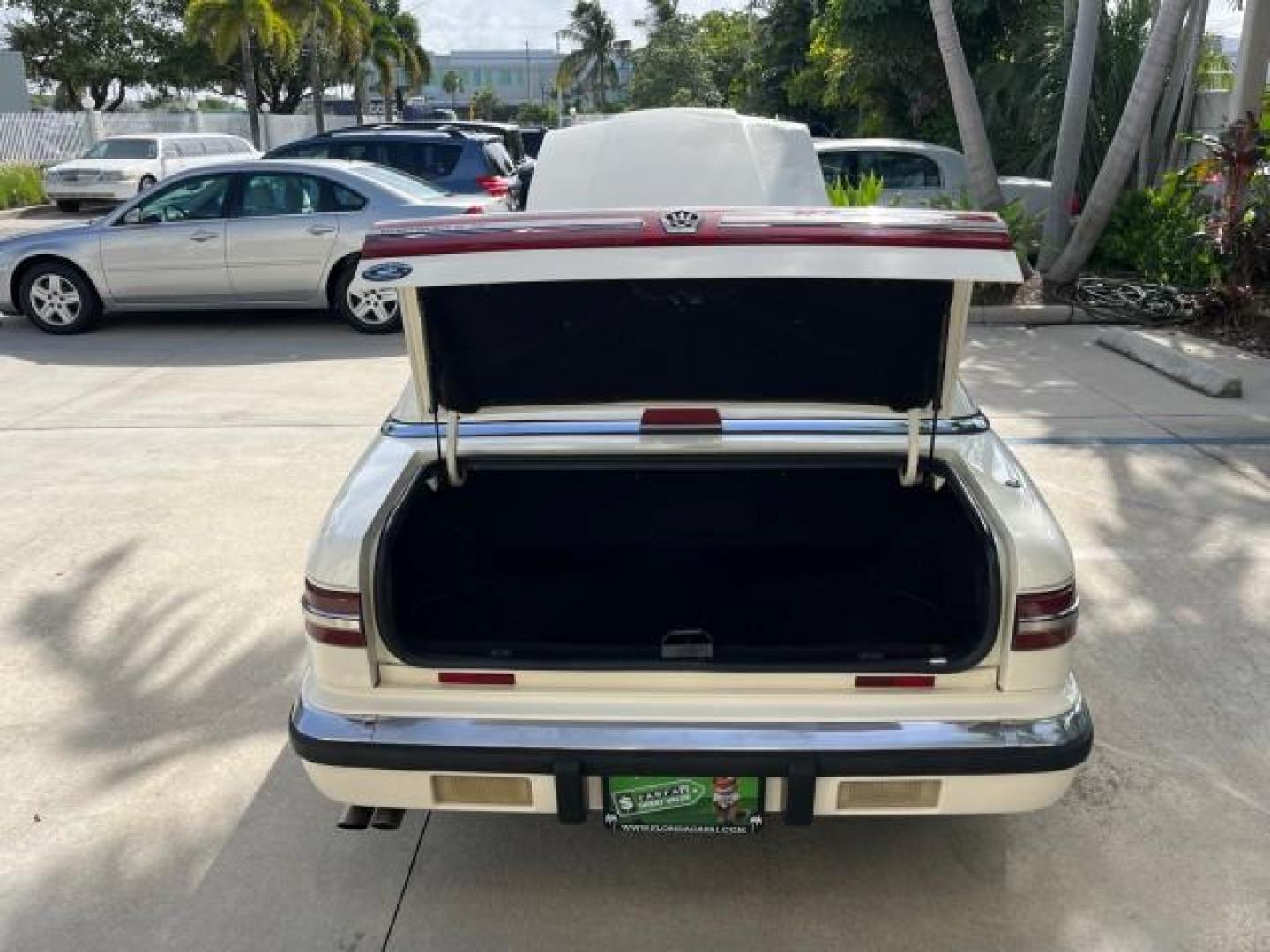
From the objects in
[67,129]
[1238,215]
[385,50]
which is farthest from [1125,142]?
[385,50]

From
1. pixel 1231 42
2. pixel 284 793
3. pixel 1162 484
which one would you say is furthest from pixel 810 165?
pixel 1231 42

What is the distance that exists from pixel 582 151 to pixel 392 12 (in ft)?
181

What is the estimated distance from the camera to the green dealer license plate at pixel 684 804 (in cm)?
241

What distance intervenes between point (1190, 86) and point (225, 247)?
405 inches

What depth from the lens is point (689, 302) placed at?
277 cm

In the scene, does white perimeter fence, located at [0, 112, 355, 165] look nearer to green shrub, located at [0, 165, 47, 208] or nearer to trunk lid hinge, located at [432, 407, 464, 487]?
green shrub, located at [0, 165, 47, 208]

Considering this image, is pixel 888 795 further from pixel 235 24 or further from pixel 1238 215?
pixel 235 24

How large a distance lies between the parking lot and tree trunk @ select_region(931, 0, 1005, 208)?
5487mm

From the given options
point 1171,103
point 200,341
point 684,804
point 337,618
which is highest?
point 1171,103

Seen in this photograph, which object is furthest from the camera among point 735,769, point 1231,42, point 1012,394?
point 1231,42

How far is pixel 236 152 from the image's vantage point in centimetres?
2577

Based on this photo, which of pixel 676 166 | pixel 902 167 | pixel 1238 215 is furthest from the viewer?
pixel 902 167

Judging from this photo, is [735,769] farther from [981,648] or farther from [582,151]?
[582,151]

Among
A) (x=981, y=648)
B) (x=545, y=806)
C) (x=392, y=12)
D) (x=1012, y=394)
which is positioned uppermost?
(x=392, y=12)
